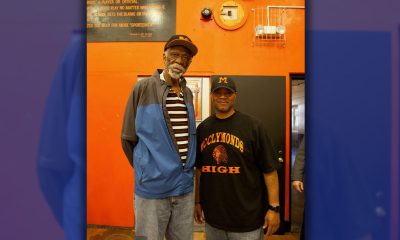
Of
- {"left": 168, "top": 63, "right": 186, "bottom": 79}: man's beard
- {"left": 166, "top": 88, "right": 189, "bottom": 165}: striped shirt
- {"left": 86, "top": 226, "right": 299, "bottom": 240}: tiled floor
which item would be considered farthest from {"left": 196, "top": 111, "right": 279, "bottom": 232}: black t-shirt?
{"left": 86, "top": 226, "right": 299, "bottom": 240}: tiled floor

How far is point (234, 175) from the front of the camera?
1.02 m

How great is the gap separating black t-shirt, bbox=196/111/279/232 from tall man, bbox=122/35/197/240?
0.08 metres

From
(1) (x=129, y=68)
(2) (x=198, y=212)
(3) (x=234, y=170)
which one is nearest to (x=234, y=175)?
(3) (x=234, y=170)

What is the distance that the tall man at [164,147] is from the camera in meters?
0.91

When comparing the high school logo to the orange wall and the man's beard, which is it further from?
the orange wall

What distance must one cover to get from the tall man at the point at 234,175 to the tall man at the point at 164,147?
3.2 inches

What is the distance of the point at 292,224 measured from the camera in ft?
8.11

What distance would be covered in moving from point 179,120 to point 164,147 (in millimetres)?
136

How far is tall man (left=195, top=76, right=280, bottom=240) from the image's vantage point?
3.34 ft

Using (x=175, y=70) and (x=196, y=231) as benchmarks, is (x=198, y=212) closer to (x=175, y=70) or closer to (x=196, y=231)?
(x=175, y=70)
